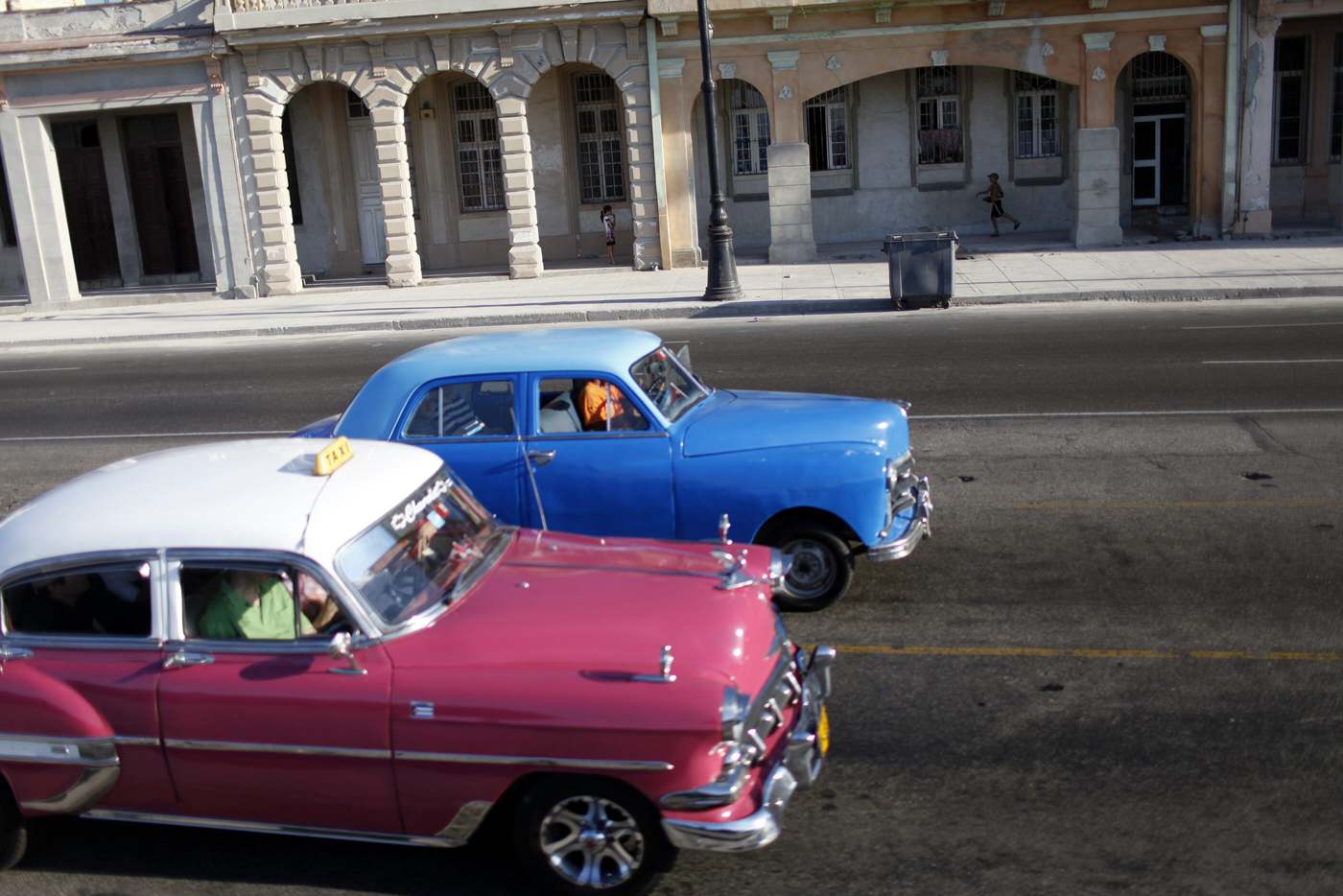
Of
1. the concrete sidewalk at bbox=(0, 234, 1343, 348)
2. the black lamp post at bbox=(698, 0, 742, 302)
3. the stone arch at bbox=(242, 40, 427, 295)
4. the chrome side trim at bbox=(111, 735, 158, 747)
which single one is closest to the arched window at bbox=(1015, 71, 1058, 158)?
the concrete sidewalk at bbox=(0, 234, 1343, 348)

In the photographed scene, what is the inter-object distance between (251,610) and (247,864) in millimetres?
1068

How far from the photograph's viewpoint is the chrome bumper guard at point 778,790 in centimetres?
416

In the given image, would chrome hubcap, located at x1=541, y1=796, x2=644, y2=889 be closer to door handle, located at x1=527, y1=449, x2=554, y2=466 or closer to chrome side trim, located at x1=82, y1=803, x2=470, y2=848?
chrome side trim, located at x1=82, y1=803, x2=470, y2=848

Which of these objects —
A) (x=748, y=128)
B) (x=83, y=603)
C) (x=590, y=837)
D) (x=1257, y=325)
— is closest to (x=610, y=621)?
(x=590, y=837)

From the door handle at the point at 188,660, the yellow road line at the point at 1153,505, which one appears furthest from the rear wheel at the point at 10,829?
the yellow road line at the point at 1153,505

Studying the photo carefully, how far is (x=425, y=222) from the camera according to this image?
29.2 m

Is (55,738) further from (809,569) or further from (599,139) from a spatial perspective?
(599,139)

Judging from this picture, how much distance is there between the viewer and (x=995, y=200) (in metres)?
28.0

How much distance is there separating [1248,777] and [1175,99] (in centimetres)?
2711

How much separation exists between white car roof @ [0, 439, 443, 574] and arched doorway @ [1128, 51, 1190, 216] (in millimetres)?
27599

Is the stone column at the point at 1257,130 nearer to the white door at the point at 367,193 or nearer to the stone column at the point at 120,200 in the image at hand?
the white door at the point at 367,193

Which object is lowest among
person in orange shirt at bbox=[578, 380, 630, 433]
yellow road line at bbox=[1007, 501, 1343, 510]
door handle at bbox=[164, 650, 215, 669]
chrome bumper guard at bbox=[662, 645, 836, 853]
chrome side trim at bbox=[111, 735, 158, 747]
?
yellow road line at bbox=[1007, 501, 1343, 510]

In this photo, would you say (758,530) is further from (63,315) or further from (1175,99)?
(1175,99)

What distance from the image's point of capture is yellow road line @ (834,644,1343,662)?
6160 mm
